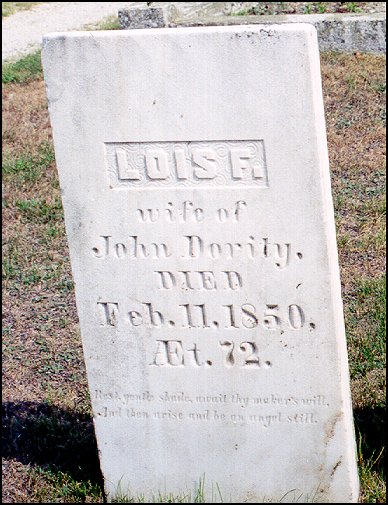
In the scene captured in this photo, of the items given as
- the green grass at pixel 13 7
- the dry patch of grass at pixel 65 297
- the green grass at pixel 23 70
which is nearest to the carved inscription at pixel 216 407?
the dry patch of grass at pixel 65 297

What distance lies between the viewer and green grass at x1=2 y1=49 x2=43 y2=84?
979 cm

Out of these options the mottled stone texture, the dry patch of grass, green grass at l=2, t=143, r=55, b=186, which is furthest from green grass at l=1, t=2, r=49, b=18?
green grass at l=2, t=143, r=55, b=186

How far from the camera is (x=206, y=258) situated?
3354mm

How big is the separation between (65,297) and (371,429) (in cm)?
215

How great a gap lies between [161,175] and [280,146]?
408 millimetres

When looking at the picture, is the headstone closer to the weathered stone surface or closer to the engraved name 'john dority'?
the engraved name 'john dority'

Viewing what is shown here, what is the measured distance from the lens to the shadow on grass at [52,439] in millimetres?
4020

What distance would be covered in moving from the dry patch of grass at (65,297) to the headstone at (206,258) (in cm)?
42

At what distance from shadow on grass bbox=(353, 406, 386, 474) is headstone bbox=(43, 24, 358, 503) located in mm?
347

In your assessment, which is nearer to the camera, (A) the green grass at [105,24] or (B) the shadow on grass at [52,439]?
(B) the shadow on grass at [52,439]

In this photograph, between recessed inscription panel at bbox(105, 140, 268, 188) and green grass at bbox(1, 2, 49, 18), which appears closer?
recessed inscription panel at bbox(105, 140, 268, 188)

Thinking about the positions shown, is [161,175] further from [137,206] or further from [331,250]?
[331,250]

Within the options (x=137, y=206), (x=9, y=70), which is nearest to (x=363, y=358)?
(x=137, y=206)

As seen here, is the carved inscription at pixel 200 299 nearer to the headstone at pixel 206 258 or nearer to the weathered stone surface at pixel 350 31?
the headstone at pixel 206 258
